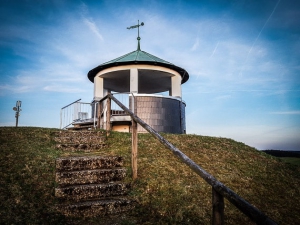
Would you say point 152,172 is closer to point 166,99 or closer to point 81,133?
point 81,133

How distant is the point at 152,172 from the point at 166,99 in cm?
698

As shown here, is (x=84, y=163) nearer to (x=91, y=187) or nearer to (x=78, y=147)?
(x=91, y=187)

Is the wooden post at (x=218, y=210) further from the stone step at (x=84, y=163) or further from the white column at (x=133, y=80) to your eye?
the white column at (x=133, y=80)

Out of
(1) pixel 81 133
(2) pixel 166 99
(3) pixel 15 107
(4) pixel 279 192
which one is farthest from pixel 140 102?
(3) pixel 15 107

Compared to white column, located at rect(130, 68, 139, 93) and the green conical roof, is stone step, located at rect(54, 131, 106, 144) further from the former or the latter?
the green conical roof

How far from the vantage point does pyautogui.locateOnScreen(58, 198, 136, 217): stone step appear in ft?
10.9

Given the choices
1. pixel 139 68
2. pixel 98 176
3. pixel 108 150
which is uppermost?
pixel 139 68

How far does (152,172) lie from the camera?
188 inches

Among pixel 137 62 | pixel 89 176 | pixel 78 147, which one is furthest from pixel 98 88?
pixel 89 176

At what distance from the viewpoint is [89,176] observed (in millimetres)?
4172

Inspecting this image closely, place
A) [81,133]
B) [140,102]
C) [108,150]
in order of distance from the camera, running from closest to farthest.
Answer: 1. [108,150]
2. [81,133]
3. [140,102]

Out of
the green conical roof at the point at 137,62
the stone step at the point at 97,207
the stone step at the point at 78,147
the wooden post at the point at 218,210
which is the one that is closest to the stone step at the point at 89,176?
the stone step at the point at 97,207

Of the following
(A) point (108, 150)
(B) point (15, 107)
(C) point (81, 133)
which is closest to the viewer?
(A) point (108, 150)

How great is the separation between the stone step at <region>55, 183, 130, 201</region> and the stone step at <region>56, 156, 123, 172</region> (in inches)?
27.4
